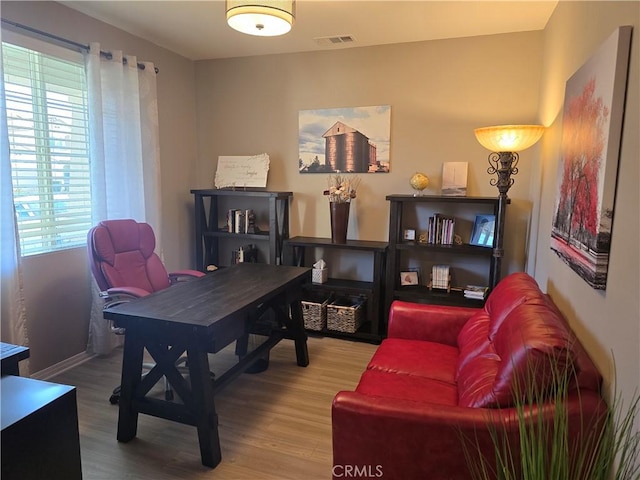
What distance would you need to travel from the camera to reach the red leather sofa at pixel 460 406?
1404mm

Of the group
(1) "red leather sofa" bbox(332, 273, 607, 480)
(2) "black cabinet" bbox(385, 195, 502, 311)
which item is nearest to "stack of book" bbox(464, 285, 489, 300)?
(2) "black cabinet" bbox(385, 195, 502, 311)

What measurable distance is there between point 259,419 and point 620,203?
210cm

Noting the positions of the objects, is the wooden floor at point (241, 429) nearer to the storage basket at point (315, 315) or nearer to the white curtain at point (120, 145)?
the storage basket at point (315, 315)

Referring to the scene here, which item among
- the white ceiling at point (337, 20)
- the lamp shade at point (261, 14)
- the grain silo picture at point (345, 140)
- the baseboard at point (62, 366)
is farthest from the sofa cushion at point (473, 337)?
the baseboard at point (62, 366)

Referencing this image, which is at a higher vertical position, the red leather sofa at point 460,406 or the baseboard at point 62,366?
the red leather sofa at point 460,406

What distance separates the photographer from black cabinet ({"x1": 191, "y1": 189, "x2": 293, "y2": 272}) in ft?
12.9

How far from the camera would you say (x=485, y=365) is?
1873 millimetres

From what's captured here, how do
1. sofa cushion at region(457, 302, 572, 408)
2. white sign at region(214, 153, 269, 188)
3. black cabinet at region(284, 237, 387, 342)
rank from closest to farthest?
sofa cushion at region(457, 302, 572, 408)
black cabinet at region(284, 237, 387, 342)
white sign at region(214, 153, 269, 188)

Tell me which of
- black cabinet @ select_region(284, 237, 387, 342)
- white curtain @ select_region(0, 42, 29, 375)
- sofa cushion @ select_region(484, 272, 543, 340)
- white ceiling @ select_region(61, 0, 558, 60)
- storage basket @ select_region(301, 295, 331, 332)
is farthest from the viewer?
storage basket @ select_region(301, 295, 331, 332)

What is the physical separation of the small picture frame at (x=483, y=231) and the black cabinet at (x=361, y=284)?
2.47ft

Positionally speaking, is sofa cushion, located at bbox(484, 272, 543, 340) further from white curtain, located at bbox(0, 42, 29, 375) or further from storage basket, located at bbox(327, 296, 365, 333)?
white curtain, located at bbox(0, 42, 29, 375)

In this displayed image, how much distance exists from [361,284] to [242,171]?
5.39ft

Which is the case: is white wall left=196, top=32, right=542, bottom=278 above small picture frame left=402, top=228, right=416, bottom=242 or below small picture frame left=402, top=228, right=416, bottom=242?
above

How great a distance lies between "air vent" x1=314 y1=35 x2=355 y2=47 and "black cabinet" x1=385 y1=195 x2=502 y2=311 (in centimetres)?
138
